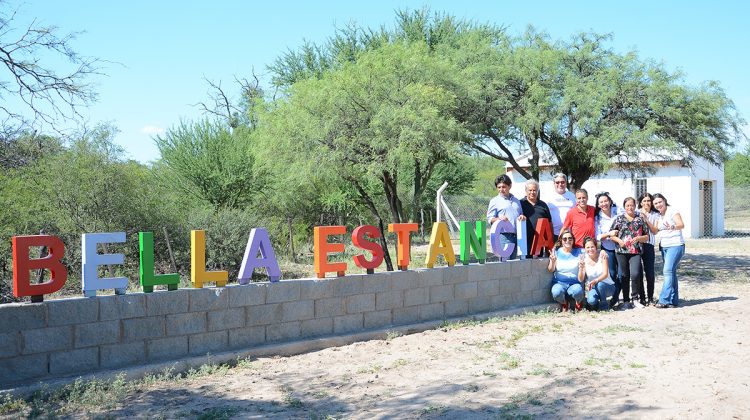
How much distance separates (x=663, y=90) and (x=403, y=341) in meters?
10.1

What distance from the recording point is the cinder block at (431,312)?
30.7ft

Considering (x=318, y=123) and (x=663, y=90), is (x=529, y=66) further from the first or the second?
(x=318, y=123)

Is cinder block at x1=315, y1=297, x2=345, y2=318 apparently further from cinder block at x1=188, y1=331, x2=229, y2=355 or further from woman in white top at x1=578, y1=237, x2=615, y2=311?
woman in white top at x1=578, y1=237, x2=615, y2=311

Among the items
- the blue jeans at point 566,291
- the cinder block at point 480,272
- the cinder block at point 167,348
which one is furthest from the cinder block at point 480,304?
the cinder block at point 167,348

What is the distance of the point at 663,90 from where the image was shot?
595 inches

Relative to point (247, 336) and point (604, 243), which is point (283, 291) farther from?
point (604, 243)

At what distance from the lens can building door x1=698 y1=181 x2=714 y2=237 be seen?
3006cm

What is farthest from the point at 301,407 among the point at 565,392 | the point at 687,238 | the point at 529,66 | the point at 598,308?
the point at 687,238

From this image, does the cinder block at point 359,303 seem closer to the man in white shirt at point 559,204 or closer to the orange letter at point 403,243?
the orange letter at point 403,243

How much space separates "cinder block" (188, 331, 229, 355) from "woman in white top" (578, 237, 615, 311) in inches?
223

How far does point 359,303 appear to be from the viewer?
8641 mm

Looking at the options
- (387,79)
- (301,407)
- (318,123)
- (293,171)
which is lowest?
(301,407)

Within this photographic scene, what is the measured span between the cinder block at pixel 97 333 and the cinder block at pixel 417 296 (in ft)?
12.8

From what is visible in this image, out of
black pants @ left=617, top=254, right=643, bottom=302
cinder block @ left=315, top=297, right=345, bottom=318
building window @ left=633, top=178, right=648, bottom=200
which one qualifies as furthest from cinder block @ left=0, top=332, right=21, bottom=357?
building window @ left=633, top=178, right=648, bottom=200
